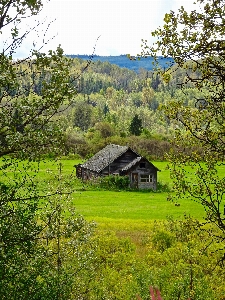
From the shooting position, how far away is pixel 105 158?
60.6 meters

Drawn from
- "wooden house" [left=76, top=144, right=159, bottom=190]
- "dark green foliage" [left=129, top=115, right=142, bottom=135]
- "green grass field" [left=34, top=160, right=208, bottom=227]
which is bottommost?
"green grass field" [left=34, top=160, right=208, bottom=227]

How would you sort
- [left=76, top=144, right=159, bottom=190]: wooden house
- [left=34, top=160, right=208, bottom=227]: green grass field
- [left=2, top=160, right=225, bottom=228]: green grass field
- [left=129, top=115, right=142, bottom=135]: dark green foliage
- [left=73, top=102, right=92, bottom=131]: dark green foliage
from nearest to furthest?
[left=2, top=160, right=225, bottom=228]: green grass field, [left=34, top=160, right=208, bottom=227]: green grass field, [left=76, top=144, right=159, bottom=190]: wooden house, [left=129, top=115, right=142, bottom=135]: dark green foliage, [left=73, top=102, right=92, bottom=131]: dark green foliage

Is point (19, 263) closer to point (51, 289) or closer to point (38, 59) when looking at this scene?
point (51, 289)

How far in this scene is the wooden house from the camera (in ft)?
184

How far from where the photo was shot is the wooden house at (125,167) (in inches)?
2207

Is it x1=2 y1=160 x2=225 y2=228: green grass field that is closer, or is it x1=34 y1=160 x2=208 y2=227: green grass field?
x1=2 y1=160 x2=225 y2=228: green grass field

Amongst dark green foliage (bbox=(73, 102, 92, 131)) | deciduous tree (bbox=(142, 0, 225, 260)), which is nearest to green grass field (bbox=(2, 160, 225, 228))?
deciduous tree (bbox=(142, 0, 225, 260))

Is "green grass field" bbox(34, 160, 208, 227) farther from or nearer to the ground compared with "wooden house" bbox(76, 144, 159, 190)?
nearer to the ground

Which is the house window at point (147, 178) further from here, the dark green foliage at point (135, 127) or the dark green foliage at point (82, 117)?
the dark green foliage at point (82, 117)

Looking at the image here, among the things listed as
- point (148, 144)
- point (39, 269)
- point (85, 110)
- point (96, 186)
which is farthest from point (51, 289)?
point (85, 110)

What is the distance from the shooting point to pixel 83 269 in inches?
495

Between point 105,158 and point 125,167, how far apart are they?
15.2 ft

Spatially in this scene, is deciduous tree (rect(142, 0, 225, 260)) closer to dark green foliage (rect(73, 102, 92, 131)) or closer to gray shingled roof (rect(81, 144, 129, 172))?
gray shingled roof (rect(81, 144, 129, 172))

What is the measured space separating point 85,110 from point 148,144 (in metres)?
69.7
